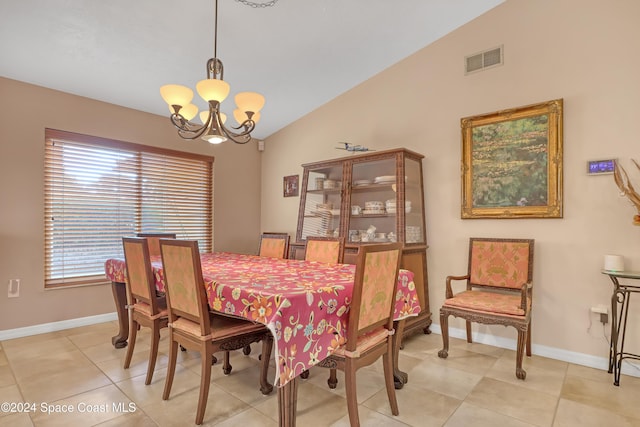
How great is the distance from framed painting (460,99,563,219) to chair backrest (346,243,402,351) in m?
1.61

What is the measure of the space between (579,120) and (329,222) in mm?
2426

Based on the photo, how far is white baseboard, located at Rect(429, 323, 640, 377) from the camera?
7.80 feet

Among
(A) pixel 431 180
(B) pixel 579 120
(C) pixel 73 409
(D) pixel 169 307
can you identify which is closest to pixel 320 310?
(D) pixel 169 307

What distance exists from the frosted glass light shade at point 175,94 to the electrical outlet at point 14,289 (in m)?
2.46

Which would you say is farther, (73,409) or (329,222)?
(329,222)

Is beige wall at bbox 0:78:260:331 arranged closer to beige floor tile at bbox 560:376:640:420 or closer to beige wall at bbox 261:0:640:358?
beige wall at bbox 261:0:640:358

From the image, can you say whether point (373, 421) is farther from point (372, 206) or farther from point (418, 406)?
point (372, 206)

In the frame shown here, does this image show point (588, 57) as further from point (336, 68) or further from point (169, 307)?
point (169, 307)

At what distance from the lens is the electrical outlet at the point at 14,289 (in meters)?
3.03

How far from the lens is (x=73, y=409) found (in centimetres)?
190

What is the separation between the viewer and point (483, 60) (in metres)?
3.02

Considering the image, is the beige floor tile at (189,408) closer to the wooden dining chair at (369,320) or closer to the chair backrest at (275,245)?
the wooden dining chair at (369,320)

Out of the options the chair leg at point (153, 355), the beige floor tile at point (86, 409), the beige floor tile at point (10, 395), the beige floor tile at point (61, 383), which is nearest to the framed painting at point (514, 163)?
the chair leg at point (153, 355)

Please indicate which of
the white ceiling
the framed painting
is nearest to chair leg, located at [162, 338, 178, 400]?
the white ceiling
